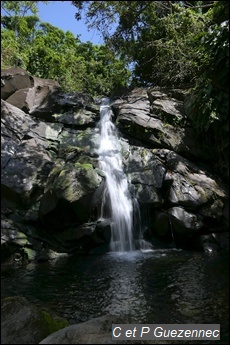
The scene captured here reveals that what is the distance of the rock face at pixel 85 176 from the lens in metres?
10.3

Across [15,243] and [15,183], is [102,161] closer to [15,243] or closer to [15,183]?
[15,183]

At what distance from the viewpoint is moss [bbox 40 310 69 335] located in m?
4.36

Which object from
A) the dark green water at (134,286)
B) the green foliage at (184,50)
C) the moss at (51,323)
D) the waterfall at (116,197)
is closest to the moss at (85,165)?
the waterfall at (116,197)

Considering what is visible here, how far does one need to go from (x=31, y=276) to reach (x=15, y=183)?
3.55 m

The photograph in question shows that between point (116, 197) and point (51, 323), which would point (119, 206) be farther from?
point (51, 323)

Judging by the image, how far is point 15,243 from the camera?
9.78m

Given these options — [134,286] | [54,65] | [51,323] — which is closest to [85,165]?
[134,286]

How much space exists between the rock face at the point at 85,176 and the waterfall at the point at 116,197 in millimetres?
268

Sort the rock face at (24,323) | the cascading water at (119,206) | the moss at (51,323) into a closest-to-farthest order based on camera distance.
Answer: the rock face at (24,323)
the moss at (51,323)
the cascading water at (119,206)

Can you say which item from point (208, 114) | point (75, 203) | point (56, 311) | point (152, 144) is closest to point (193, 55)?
point (208, 114)

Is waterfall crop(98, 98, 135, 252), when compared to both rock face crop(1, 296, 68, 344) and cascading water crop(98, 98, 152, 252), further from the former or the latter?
rock face crop(1, 296, 68, 344)

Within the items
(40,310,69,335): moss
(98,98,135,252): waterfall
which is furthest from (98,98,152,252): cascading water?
(40,310,69,335): moss

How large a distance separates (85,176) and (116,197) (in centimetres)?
141

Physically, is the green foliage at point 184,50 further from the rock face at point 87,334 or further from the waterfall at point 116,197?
the rock face at point 87,334
